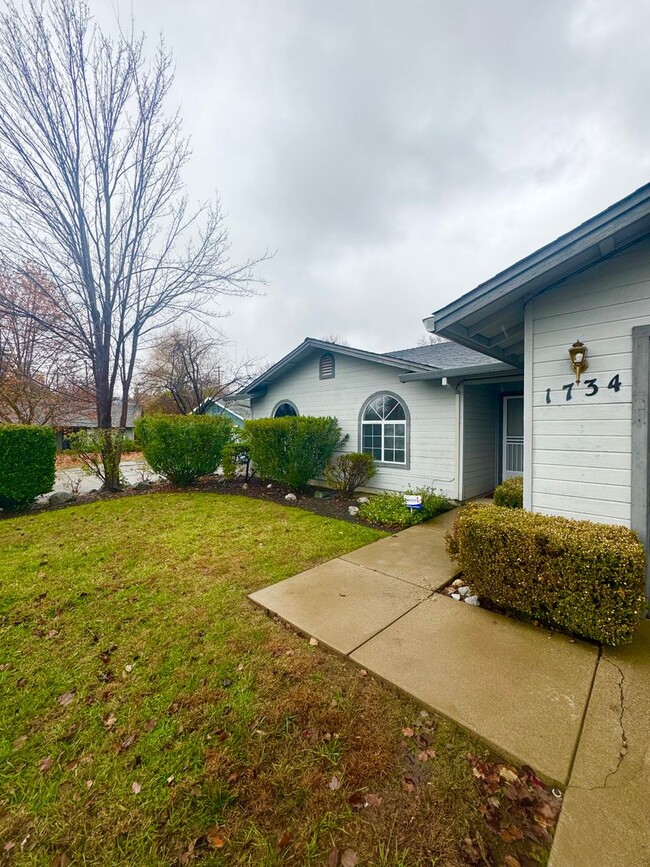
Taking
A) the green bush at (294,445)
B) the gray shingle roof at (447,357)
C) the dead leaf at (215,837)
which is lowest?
the dead leaf at (215,837)

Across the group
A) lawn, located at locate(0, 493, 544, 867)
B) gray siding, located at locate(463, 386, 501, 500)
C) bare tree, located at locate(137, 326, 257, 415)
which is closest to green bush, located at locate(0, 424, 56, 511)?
lawn, located at locate(0, 493, 544, 867)

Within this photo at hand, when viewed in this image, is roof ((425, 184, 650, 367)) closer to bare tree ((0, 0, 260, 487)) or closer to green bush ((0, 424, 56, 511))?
green bush ((0, 424, 56, 511))

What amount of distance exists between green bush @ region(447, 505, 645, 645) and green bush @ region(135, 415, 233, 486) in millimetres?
7655

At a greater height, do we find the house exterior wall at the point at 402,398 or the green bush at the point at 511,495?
the house exterior wall at the point at 402,398

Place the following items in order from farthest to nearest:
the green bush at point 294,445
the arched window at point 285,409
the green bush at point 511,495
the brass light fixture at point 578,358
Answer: the arched window at point 285,409 < the green bush at point 294,445 < the green bush at point 511,495 < the brass light fixture at point 578,358

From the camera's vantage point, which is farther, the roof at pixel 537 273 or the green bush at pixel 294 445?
the green bush at pixel 294 445

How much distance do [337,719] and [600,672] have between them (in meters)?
1.97

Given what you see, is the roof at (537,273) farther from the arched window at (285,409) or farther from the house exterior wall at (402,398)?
the arched window at (285,409)

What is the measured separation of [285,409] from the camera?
11.6 m

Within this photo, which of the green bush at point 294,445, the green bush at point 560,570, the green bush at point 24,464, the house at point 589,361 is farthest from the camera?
the green bush at point 294,445

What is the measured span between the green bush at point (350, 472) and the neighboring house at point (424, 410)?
47 cm

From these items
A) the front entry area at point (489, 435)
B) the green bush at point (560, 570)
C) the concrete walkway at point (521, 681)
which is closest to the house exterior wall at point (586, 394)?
the green bush at point (560, 570)

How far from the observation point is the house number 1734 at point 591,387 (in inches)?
126

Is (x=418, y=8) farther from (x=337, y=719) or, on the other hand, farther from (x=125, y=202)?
(x=337, y=719)
